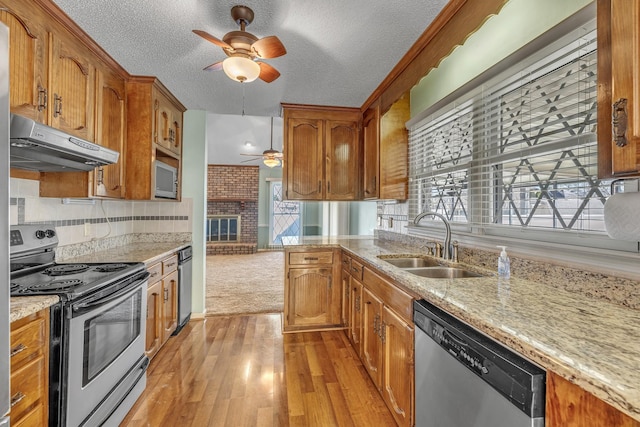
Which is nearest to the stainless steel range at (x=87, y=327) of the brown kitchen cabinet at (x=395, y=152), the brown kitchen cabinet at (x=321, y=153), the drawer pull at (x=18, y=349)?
the drawer pull at (x=18, y=349)

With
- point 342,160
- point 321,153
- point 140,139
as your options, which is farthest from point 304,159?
point 140,139

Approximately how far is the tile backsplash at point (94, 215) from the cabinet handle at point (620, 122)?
8.76 feet

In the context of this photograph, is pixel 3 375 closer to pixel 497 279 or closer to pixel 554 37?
pixel 497 279

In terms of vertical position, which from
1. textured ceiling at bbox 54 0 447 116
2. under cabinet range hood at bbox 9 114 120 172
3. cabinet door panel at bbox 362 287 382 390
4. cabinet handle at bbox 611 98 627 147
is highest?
textured ceiling at bbox 54 0 447 116

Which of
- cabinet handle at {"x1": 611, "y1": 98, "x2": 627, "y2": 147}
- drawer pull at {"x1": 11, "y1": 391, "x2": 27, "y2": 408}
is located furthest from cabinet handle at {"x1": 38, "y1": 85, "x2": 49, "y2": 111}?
cabinet handle at {"x1": 611, "y1": 98, "x2": 627, "y2": 147}

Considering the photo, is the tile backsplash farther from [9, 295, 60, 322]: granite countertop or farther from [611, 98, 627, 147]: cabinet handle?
[611, 98, 627, 147]: cabinet handle

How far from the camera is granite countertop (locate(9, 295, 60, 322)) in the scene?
1.09 meters

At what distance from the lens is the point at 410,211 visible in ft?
9.37

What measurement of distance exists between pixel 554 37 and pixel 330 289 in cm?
243

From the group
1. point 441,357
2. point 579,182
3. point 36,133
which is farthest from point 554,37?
point 36,133

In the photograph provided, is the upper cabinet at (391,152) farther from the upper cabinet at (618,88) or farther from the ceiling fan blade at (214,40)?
the upper cabinet at (618,88)

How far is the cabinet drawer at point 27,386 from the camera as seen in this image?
1.11 meters

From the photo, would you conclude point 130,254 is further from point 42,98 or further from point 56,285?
point 42,98

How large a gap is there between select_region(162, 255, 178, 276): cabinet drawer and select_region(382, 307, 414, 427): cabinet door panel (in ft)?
6.13
